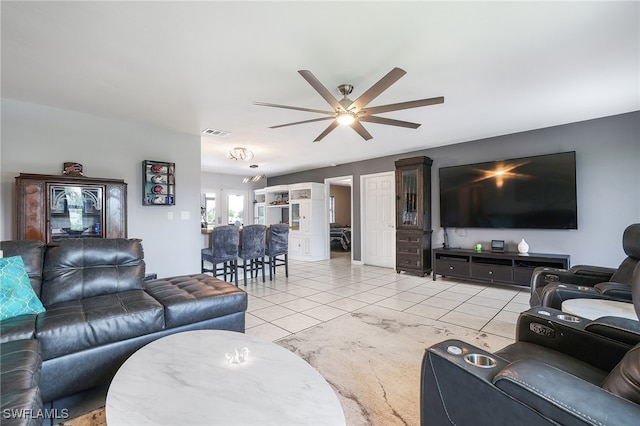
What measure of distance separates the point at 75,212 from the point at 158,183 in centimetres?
104

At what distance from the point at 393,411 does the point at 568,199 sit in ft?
13.7

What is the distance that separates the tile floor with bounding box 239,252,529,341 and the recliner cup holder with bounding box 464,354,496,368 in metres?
1.98

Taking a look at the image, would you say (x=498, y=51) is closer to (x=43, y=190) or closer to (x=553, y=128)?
(x=553, y=128)

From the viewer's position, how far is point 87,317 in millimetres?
1822

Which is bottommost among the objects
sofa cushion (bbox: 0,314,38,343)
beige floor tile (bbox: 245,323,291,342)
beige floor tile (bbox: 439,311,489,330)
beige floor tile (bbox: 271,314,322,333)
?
beige floor tile (bbox: 439,311,489,330)

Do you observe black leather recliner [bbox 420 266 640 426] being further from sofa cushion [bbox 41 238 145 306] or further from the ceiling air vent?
the ceiling air vent

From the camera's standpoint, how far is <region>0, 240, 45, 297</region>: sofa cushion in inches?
84.9

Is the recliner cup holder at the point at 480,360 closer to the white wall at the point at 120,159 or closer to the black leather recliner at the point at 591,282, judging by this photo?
the black leather recliner at the point at 591,282

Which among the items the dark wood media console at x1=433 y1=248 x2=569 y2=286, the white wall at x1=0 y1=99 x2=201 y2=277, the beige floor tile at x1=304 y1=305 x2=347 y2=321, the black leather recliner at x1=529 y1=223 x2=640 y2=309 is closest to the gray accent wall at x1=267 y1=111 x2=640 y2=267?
the dark wood media console at x1=433 y1=248 x2=569 y2=286

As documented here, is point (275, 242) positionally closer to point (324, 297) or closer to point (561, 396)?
point (324, 297)

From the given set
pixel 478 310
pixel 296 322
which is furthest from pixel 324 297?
pixel 478 310

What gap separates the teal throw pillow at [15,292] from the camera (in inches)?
71.9

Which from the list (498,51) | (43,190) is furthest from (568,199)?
(43,190)

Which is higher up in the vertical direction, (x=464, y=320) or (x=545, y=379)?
(x=545, y=379)
